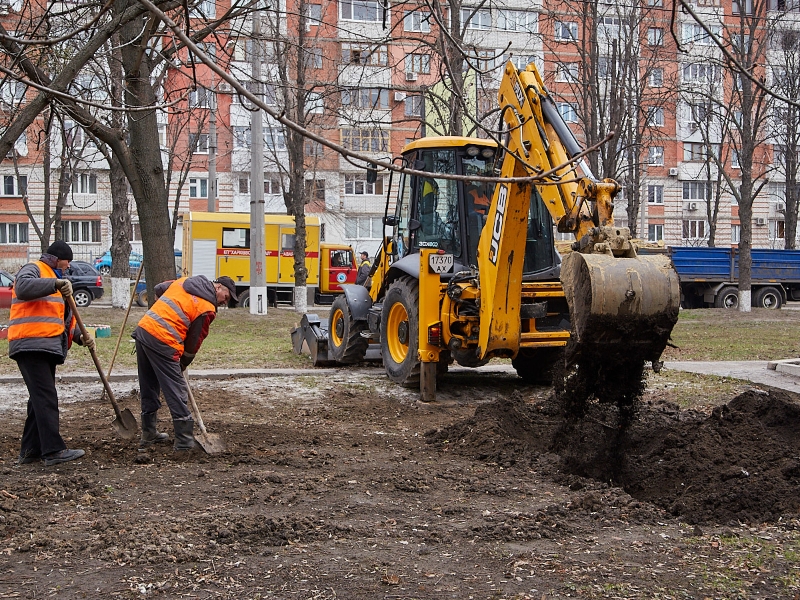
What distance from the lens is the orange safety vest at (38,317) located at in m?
6.44

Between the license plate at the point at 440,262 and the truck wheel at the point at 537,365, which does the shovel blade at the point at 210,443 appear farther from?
the truck wheel at the point at 537,365

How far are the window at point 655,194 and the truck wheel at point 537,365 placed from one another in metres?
38.4

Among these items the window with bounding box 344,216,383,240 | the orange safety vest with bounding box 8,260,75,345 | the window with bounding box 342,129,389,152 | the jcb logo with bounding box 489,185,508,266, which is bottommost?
the orange safety vest with bounding box 8,260,75,345

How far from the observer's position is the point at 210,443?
681 cm

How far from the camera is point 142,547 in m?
4.45

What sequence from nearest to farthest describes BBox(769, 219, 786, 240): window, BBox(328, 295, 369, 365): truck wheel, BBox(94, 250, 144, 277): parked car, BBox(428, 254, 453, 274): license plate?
BBox(428, 254, 453, 274): license plate
BBox(328, 295, 369, 365): truck wheel
BBox(94, 250, 144, 277): parked car
BBox(769, 219, 786, 240): window

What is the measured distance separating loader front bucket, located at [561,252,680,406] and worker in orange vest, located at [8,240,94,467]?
3686 millimetres

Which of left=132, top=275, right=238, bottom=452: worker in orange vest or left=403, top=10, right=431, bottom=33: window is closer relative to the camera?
left=403, top=10, right=431, bottom=33: window

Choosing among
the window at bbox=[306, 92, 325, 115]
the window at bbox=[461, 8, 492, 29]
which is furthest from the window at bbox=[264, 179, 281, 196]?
the window at bbox=[306, 92, 325, 115]

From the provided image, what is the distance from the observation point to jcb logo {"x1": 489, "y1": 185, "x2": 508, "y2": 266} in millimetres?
8234

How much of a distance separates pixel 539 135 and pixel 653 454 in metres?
2.93

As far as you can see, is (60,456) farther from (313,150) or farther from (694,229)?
(694,229)

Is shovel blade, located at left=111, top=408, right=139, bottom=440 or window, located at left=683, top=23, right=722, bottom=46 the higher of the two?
window, located at left=683, top=23, right=722, bottom=46

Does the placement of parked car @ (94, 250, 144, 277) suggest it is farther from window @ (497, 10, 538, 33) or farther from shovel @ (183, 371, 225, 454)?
shovel @ (183, 371, 225, 454)
